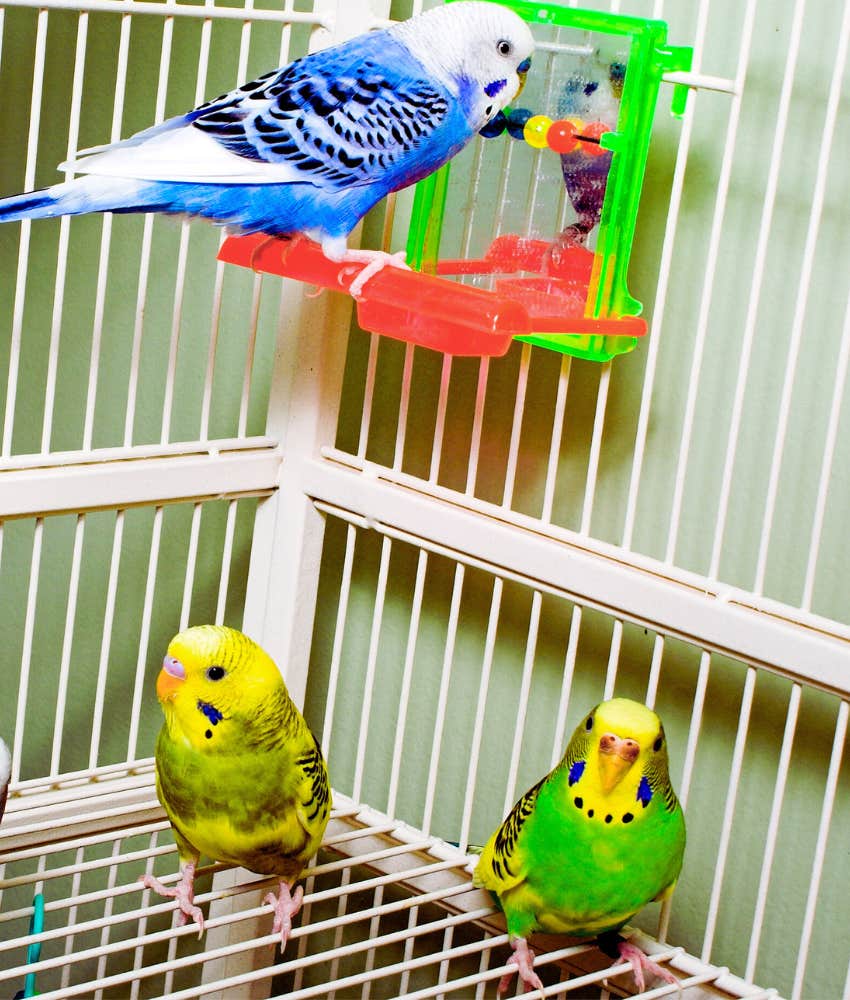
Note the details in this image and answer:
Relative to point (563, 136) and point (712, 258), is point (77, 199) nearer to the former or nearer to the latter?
point (563, 136)

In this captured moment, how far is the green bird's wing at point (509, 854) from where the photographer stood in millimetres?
1004

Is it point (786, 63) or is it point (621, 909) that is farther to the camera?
point (786, 63)

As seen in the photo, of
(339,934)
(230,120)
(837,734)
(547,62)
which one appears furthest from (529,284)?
(339,934)

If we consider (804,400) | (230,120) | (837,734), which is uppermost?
(230,120)

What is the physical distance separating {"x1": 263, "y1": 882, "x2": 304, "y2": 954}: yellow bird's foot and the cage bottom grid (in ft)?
0.05

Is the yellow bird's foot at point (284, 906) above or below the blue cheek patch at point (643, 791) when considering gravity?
below

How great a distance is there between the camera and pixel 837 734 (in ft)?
3.33

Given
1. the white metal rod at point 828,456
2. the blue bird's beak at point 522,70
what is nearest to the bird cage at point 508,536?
the white metal rod at point 828,456

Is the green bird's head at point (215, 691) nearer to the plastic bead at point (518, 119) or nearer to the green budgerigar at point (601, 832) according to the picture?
the green budgerigar at point (601, 832)

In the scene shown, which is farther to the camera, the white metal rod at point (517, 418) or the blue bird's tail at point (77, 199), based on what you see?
the white metal rod at point (517, 418)

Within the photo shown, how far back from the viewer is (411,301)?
97 centimetres

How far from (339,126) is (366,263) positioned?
4.2 inches

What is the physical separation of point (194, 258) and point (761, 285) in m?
0.69

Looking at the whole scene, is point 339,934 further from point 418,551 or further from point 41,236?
point 41,236
